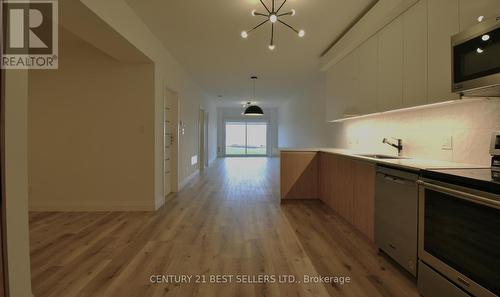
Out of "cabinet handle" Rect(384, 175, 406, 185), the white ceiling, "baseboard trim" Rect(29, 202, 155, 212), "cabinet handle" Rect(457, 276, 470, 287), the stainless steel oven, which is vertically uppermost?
the white ceiling

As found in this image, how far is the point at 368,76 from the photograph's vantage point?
Result: 3.36 m

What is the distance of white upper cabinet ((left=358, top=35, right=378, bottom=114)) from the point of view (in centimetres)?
318

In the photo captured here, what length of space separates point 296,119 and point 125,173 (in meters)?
6.67

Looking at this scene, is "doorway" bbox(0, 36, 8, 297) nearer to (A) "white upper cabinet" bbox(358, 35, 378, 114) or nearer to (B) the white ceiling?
(B) the white ceiling

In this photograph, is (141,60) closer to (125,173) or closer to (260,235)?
(125,173)

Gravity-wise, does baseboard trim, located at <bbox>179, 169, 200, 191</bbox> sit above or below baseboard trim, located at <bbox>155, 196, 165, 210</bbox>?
above

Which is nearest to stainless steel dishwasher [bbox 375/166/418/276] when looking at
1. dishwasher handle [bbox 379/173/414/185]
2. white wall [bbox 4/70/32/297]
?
dishwasher handle [bbox 379/173/414/185]

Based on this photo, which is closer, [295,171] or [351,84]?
[351,84]

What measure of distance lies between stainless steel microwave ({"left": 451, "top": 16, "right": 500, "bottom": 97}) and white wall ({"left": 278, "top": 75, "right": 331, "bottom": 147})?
157 inches

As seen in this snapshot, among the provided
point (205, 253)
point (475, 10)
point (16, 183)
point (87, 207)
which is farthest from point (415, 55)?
point (87, 207)

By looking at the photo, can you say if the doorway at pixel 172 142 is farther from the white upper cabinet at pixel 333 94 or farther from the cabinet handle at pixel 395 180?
the cabinet handle at pixel 395 180

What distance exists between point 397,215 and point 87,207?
4156 mm

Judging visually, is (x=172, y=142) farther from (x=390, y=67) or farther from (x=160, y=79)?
(x=390, y=67)

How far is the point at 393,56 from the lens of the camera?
279cm
